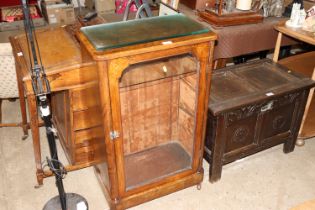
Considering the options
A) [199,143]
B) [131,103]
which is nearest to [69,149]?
[131,103]

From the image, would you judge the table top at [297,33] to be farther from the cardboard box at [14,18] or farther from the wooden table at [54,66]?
the cardboard box at [14,18]

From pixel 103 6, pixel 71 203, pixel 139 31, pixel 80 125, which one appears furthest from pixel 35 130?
pixel 103 6

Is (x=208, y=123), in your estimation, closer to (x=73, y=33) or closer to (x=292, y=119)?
(x=292, y=119)

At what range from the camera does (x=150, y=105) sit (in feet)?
7.57

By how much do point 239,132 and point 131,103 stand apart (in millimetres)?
723

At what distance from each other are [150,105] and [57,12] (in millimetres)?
1988

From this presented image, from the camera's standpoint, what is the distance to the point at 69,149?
2424 mm

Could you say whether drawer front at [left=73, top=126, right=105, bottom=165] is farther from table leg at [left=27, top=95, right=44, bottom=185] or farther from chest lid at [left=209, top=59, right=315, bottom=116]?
chest lid at [left=209, top=59, right=315, bottom=116]

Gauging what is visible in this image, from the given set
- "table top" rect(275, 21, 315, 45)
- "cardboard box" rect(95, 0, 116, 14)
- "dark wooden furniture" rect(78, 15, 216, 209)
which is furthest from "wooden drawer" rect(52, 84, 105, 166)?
"cardboard box" rect(95, 0, 116, 14)

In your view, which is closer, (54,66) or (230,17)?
(54,66)

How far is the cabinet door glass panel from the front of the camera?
77.7 inches

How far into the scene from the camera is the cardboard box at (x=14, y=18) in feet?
10.9

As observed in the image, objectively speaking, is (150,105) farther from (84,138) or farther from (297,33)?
(297,33)

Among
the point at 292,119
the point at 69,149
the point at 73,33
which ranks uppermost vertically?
the point at 73,33
